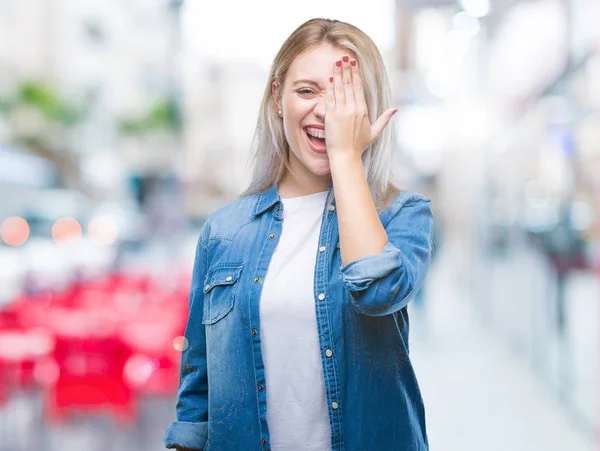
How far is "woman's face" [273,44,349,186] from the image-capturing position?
1.56m

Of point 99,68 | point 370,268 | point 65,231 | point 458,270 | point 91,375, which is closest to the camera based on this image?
point 370,268

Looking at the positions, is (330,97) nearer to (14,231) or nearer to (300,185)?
(300,185)

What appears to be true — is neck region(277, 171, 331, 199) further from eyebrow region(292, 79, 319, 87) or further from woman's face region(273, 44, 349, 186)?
eyebrow region(292, 79, 319, 87)

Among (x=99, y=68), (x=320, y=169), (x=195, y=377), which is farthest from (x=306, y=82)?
(x=99, y=68)

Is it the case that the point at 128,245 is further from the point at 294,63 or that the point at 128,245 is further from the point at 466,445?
the point at 294,63

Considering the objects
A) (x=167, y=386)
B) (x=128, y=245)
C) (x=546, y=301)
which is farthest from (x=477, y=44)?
(x=128, y=245)

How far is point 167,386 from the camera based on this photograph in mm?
4891

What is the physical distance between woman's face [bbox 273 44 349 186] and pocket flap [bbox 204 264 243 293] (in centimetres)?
28

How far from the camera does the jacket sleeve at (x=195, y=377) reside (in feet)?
5.58

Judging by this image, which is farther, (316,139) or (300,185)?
(300,185)

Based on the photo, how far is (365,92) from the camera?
1561 millimetres

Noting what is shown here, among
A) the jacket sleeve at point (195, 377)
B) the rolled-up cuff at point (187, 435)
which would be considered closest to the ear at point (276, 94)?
the jacket sleeve at point (195, 377)

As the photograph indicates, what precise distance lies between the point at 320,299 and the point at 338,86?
1.41 feet

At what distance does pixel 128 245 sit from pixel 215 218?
22.4 metres
